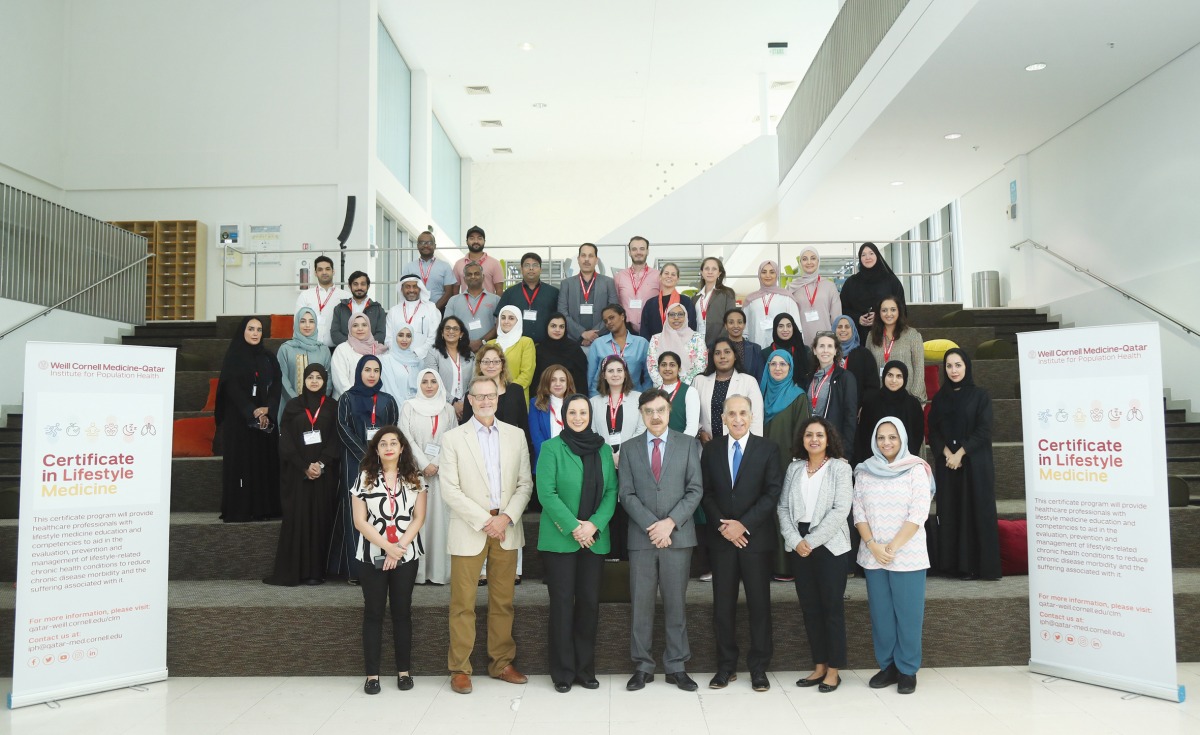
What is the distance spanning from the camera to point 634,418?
5.23 metres

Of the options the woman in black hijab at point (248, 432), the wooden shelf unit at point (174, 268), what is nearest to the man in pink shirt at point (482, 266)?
the woman in black hijab at point (248, 432)

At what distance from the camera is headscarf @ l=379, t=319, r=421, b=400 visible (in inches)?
236

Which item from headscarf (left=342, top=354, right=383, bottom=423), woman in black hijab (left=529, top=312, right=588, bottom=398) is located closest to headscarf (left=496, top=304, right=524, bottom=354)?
woman in black hijab (left=529, top=312, right=588, bottom=398)

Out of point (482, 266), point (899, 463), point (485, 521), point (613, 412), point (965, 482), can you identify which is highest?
point (482, 266)

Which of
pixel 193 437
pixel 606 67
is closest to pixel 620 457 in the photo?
pixel 193 437

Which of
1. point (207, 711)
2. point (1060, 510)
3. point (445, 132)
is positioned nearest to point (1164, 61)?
point (1060, 510)

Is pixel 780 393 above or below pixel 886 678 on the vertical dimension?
above

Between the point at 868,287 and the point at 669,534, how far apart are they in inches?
140

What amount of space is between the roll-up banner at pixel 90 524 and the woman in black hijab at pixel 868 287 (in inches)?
203

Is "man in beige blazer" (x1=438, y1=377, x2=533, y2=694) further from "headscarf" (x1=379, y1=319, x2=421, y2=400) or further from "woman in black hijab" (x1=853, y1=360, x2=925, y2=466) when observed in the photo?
"woman in black hijab" (x1=853, y1=360, x2=925, y2=466)

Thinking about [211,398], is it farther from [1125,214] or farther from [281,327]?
[1125,214]

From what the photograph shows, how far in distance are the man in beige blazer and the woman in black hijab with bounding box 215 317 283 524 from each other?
1932 millimetres

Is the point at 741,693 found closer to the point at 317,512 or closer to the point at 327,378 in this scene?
the point at 317,512

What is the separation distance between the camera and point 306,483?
17.8 feet
